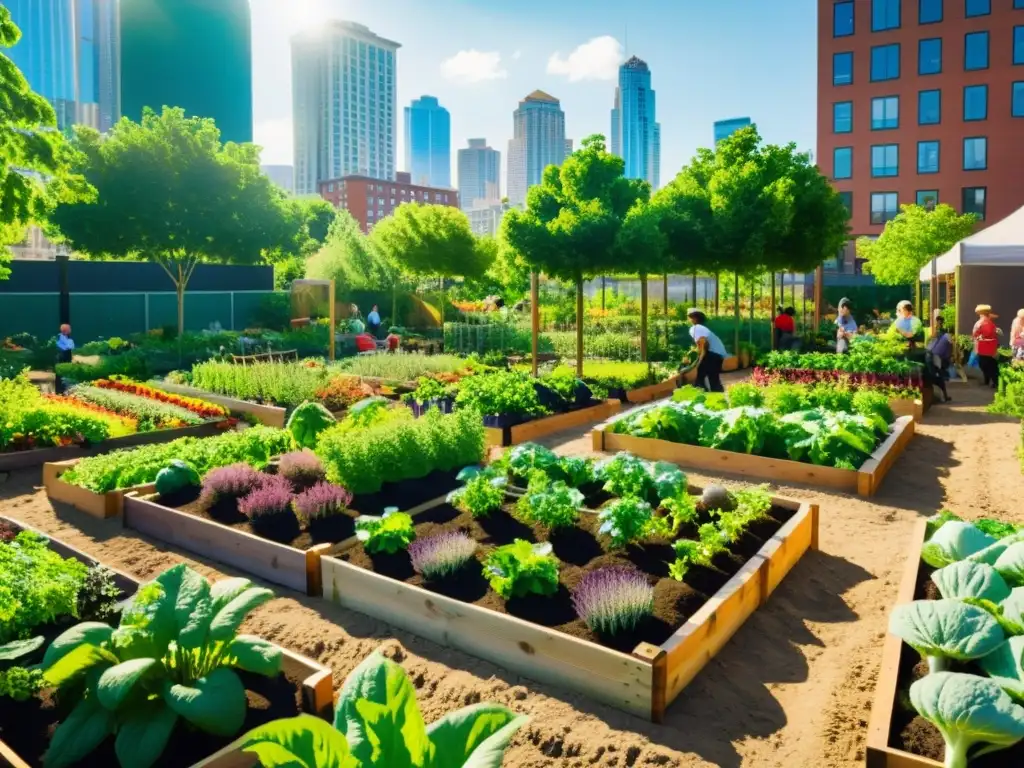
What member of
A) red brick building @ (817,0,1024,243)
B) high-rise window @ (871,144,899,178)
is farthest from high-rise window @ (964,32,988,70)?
high-rise window @ (871,144,899,178)

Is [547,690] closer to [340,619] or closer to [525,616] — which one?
[525,616]

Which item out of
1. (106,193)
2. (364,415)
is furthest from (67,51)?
(364,415)

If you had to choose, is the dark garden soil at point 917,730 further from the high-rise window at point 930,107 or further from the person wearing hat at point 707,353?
the high-rise window at point 930,107

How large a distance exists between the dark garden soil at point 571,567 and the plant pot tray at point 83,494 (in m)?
2.82

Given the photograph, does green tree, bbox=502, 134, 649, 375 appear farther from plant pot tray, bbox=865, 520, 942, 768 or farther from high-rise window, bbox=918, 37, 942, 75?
high-rise window, bbox=918, 37, 942, 75

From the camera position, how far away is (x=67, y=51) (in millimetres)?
199625

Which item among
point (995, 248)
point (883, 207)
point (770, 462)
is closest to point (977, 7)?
point (883, 207)

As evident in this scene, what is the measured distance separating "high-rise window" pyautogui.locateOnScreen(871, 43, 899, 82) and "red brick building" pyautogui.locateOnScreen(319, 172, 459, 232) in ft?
297

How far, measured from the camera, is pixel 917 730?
339 centimetres

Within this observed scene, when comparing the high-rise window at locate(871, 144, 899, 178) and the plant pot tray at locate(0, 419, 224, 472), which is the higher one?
the high-rise window at locate(871, 144, 899, 178)

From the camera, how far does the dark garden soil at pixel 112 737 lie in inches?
132

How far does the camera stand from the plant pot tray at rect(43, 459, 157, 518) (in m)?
→ 7.29

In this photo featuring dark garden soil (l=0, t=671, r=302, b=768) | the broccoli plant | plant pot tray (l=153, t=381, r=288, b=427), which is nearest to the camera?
dark garden soil (l=0, t=671, r=302, b=768)

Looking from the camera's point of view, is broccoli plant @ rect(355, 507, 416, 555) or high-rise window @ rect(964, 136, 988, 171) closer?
broccoli plant @ rect(355, 507, 416, 555)
